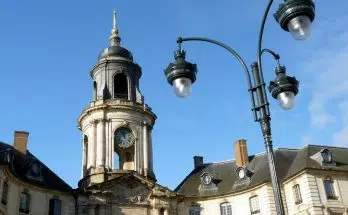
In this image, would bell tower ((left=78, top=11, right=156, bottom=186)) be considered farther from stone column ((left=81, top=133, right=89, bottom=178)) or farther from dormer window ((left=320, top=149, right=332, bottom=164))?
dormer window ((left=320, top=149, right=332, bottom=164))

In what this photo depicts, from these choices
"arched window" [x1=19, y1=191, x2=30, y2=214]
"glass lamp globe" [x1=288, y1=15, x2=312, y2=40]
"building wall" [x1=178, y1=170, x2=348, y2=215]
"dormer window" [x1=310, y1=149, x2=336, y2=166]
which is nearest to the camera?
"glass lamp globe" [x1=288, y1=15, x2=312, y2=40]

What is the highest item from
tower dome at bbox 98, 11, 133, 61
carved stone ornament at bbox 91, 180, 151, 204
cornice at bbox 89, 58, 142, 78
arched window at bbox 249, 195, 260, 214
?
tower dome at bbox 98, 11, 133, 61

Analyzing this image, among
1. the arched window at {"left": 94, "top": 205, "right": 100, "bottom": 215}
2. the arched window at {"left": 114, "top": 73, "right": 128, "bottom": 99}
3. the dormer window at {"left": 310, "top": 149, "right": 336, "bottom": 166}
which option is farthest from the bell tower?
the dormer window at {"left": 310, "top": 149, "right": 336, "bottom": 166}

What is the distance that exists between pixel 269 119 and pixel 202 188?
1207 inches

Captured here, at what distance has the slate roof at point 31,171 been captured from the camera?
3381 centimetres

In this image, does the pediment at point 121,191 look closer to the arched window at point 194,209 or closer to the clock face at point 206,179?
the arched window at point 194,209

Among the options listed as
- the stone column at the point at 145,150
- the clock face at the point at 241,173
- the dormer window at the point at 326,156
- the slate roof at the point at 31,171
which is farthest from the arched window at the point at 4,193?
the dormer window at the point at 326,156

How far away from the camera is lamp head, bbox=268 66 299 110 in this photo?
10.8m

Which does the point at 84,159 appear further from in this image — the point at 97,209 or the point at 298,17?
the point at 298,17

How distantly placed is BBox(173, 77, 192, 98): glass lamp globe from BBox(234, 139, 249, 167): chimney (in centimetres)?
3203

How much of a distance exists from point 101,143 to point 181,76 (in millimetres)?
28697

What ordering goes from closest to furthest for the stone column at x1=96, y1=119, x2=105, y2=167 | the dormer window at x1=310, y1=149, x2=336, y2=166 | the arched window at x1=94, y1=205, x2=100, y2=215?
1. the arched window at x1=94, y1=205, x2=100, y2=215
2. the dormer window at x1=310, y1=149, x2=336, y2=166
3. the stone column at x1=96, y1=119, x2=105, y2=167

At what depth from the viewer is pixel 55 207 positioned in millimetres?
35312

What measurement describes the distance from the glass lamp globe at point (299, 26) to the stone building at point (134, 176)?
84.0ft
